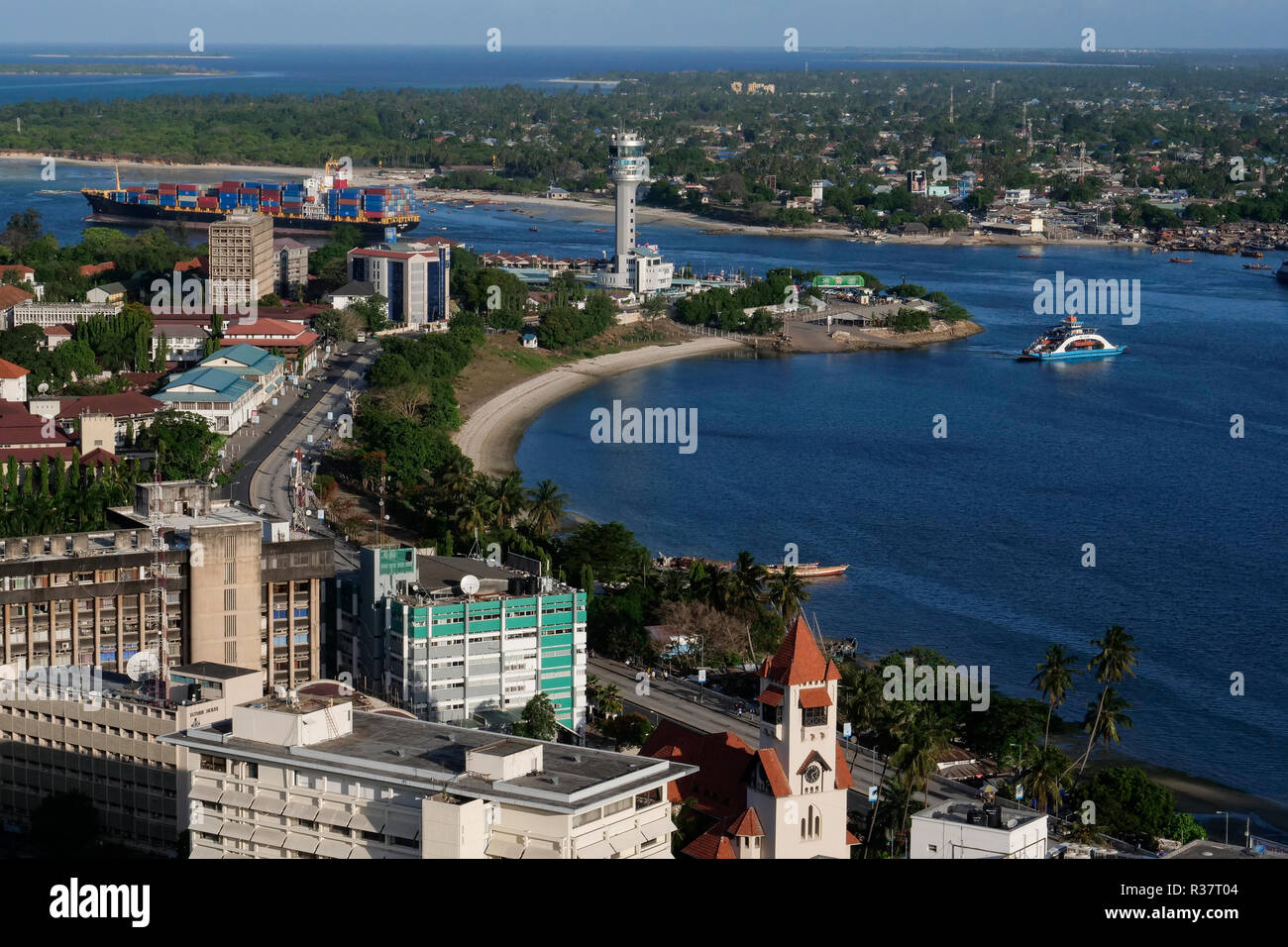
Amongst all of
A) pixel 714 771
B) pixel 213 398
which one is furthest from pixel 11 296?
pixel 714 771

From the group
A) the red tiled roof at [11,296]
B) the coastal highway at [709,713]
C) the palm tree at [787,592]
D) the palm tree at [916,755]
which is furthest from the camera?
the red tiled roof at [11,296]

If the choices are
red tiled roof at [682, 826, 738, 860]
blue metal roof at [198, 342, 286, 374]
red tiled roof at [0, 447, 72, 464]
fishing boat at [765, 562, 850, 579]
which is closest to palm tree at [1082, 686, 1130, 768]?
red tiled roof at [682, 826, 738, 860]

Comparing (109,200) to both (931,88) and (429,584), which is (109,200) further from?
(931,88)

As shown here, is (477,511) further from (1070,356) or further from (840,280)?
(840,280)

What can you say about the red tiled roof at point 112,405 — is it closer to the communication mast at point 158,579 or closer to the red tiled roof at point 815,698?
the communication mast at point 158,579

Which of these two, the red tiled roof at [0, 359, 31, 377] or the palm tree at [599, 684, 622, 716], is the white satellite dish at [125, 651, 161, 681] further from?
the red tiled roof at [0, 359, 31, 377]

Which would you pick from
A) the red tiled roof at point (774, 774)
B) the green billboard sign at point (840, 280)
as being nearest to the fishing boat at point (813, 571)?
the red tiled roof at point (774, 774)

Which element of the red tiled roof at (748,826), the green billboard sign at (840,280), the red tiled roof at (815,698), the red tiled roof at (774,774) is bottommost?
the red tiled roof at (748,826)

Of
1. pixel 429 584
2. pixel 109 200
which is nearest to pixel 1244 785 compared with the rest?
pixel 429 584
